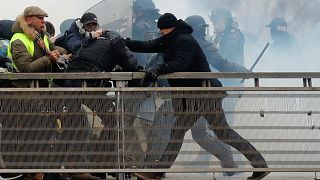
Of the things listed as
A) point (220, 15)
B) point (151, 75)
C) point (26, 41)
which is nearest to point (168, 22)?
point (151, 75)

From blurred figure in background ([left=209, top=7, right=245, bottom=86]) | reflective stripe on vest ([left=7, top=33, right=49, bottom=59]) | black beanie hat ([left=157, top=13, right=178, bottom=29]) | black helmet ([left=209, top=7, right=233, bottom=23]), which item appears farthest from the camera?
black helmet ([left=209, top=7, right=233, bottom=23])

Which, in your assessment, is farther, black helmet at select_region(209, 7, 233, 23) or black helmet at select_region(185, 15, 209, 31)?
black helmet at select_region(209, 7, 233, 23)

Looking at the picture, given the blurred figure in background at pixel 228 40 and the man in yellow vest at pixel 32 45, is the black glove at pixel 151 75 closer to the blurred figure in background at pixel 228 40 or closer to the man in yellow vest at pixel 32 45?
the man in yellow vest at pixel 32 45

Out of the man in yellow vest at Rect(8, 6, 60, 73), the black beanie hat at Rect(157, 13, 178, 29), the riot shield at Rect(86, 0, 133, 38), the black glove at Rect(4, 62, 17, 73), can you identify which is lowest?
the black glove at Rect(4, 62, 17, 73)

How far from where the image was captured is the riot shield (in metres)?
11.9

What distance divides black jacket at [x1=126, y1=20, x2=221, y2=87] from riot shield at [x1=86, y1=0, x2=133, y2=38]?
4318 millimetres

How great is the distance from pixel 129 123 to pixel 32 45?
1213mm

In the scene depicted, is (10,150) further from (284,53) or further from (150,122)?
(284,53)

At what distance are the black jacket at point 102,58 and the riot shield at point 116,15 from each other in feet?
14.9

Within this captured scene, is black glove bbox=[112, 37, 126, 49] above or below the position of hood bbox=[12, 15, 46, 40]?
below

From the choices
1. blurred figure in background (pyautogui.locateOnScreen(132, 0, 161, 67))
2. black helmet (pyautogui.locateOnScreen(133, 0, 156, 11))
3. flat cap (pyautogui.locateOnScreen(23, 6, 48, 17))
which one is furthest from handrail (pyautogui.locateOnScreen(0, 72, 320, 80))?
black helmet (pyautogui.locateOnScreen(133, 0, 156, 11))

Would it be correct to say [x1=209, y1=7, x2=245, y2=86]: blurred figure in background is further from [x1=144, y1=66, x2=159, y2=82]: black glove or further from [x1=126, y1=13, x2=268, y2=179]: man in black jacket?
[x1=144, y1=66, x2=159, y2=82]: black glove

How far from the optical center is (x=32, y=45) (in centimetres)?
705

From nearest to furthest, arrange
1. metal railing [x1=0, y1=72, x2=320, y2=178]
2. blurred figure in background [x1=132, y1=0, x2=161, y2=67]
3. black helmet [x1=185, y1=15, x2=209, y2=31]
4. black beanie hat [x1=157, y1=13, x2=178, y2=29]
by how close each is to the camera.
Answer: metal railing [x1=0, y1=72, x2=320, y2=178], black beanie hat [x1=157, y1=13, x2=178, y2=29], black helmet [x1=185, y1=15, x2=209, y2=31], blurred figure in background [x1=132, y1=0, x2=161, y2=67]
